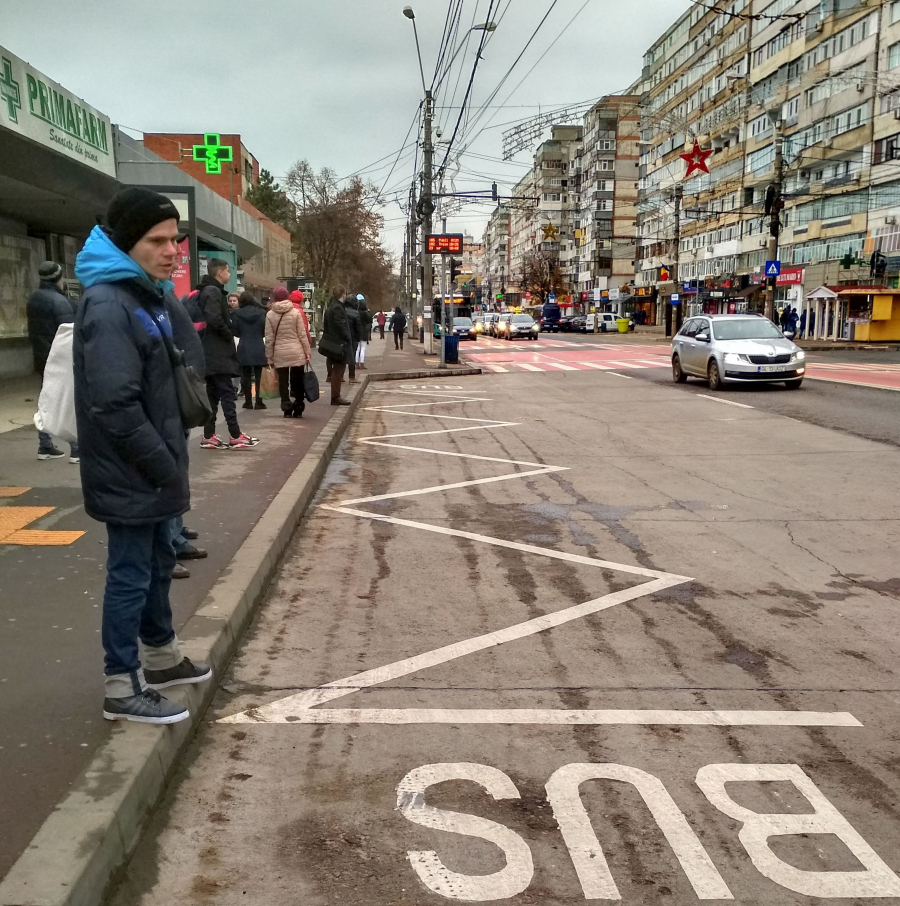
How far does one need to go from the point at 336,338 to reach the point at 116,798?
12131 millimetres

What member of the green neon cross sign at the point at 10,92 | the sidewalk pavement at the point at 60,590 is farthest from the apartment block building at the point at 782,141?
the sidewalk pavement at the point at 60,590

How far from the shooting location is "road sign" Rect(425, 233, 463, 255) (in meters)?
27.5

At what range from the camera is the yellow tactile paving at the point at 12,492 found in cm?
720

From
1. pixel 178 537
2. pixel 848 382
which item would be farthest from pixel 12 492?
pixel 848 382

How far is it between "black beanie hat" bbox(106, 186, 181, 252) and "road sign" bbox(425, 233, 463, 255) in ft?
80.8

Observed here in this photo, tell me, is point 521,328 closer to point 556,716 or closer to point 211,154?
point 211,154

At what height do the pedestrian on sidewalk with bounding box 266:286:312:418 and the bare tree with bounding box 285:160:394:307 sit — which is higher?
the bare tree with bounding box 285:160:394:307

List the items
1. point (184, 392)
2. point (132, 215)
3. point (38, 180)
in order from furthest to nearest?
point (38, 180) < point (184, 392) < point (132, 215)

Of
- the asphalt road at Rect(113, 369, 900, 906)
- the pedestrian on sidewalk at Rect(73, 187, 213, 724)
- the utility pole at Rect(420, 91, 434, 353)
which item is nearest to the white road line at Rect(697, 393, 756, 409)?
the asphalt road at Rect(113, 369, 900, 906)

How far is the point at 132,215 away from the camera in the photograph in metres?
3.28

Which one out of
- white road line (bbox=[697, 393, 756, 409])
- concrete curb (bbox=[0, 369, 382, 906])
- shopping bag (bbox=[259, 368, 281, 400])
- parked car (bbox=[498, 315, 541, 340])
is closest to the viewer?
concrete curb (bbox=[0, 369, 382, 906])

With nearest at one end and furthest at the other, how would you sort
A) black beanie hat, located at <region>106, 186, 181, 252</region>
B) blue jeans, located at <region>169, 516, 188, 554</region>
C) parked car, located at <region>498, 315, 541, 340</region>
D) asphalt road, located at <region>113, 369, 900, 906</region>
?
asphalt road, located at <region>113, 369, 900, 906</region> → black beanie hat, located at <region>106, 186, 181, 252</region> → blue jeans, located at <region>169, 516, 188, 554</region> → parked car, located at <region>498, 315, 541, 340</region>

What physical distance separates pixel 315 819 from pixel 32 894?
0.91 metres

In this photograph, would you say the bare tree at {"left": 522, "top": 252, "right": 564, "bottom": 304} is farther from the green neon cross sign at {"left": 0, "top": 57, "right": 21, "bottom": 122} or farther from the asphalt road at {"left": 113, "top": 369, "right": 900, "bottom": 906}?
the asphalt road at {"left": 113, "top": 369, "right": 900, "bottom": 906}
